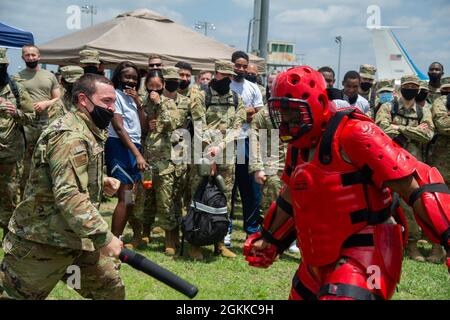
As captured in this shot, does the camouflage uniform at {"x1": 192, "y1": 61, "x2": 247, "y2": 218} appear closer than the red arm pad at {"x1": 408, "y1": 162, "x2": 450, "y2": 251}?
No

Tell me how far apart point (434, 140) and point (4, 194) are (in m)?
5.26

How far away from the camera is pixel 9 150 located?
256 inches

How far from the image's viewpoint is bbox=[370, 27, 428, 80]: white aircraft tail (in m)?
25.3

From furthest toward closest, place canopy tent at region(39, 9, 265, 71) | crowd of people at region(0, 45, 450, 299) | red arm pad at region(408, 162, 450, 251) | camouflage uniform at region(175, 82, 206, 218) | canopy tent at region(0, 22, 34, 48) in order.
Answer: canopy tent at region(0, 22, 34, 48)
canopy tent at region(39, 9, 265, 71)
camouflage uniform at region(175, 82, 206, 218)
crowd of people at region(0, 45, 450, 299)
red arm pad at region(408, 162, 450, 251)

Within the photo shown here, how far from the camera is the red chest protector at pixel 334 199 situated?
294cm

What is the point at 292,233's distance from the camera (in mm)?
3635

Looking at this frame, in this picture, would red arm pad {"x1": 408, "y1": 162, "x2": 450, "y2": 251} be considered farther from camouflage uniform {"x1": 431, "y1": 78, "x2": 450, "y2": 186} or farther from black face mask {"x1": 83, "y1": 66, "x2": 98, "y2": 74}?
black face mask {"x1": 83, "y1": 66, "x2": 98, "y2": 74}

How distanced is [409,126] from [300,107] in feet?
13.5

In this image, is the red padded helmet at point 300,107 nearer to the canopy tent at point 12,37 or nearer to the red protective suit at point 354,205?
the red protective suit at point 354,205

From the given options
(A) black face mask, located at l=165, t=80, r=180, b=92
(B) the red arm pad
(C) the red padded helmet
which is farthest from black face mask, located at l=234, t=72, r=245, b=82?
(B) the red arm pad

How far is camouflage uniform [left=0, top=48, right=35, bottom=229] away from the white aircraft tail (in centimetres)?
2117

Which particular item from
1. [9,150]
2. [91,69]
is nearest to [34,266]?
[9,150]

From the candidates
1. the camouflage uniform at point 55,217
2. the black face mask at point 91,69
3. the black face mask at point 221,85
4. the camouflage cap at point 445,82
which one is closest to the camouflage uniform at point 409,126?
the camouflage cap at point 445,82

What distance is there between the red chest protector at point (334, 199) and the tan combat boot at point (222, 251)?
3588mm
